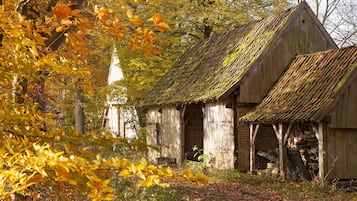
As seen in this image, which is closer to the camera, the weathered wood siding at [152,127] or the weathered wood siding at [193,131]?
the weathered wood siding at [193,131]

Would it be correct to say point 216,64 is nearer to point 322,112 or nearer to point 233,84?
point 233,84

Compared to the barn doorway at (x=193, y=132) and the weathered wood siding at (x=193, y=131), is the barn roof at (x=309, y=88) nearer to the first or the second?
the barn doorway at (x=193, y=132)

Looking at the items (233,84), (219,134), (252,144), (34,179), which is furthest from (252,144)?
(34,179)

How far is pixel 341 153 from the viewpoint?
15469 mm

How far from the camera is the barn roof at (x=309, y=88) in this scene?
15.2m

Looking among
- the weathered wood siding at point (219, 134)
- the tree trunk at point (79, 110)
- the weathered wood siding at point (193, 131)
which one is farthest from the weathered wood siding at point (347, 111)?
the tree trunk at point (79, 110)

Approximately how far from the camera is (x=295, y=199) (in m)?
13.4

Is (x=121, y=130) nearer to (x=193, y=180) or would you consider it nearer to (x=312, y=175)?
(x=312, y=175)

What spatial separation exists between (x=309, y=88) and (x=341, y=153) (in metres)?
2.61

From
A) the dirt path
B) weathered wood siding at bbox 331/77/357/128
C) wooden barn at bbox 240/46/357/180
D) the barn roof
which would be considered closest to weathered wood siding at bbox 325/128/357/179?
wooden barn at bbox 240/46/357/180

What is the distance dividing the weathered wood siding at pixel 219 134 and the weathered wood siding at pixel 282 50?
1219 mm

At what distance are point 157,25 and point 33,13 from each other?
260cm

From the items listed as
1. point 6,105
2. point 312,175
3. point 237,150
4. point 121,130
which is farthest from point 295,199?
point 121,130

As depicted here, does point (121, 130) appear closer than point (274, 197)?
No
